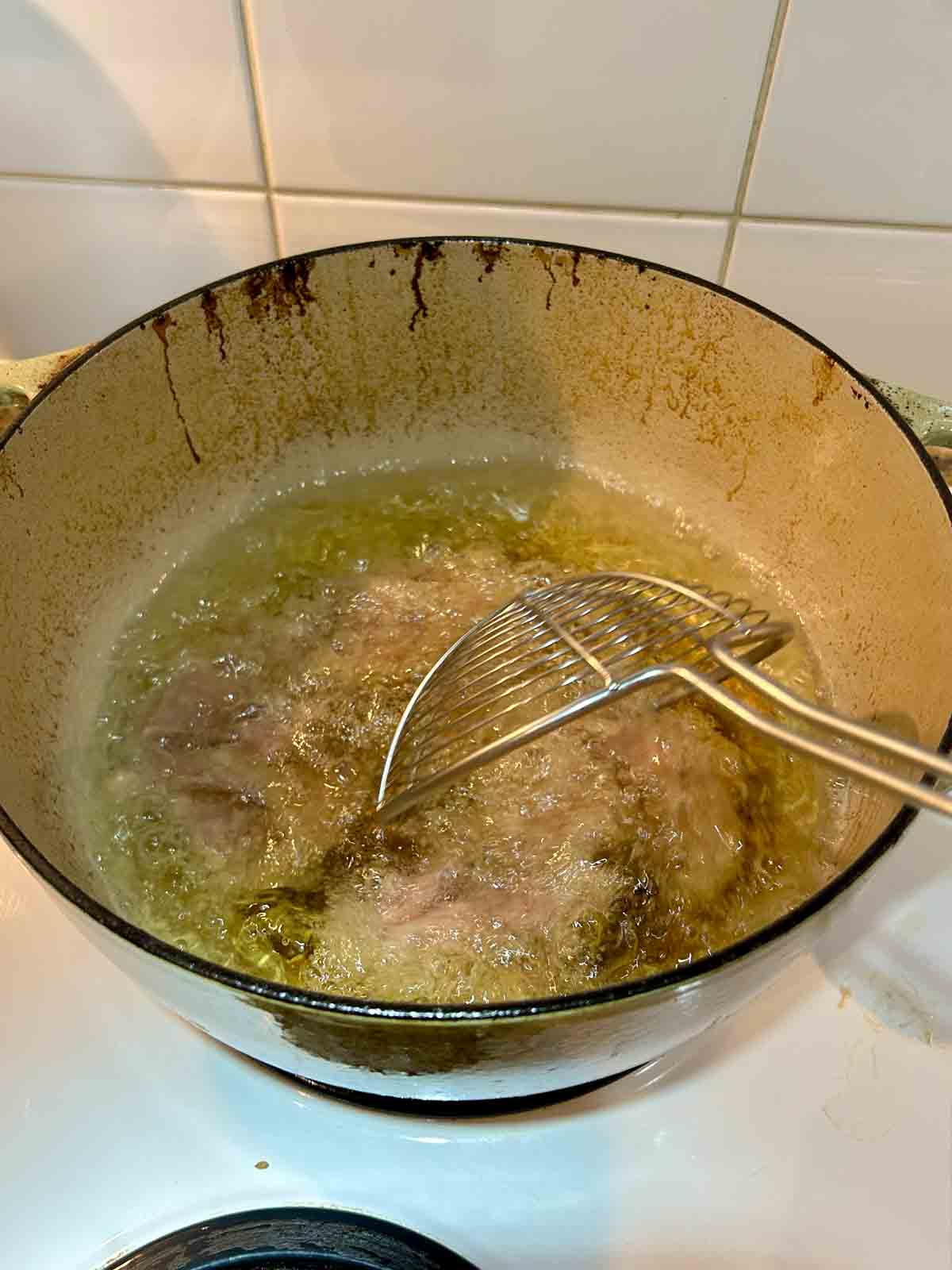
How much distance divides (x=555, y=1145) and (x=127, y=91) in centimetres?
58

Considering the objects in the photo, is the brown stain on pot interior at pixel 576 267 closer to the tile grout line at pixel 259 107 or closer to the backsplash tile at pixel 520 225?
the backsplash tile at pixel 520 225

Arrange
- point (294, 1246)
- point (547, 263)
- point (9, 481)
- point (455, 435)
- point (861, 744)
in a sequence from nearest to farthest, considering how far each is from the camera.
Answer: point (861, 744)
point (294, 1246)
point (9, 481)
point (547, 263)
point (455, 435)

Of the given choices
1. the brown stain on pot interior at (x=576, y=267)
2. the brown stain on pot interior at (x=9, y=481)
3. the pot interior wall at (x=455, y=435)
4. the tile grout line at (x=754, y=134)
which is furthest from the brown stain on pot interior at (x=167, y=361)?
the tile grout line at (x=754, y=134)

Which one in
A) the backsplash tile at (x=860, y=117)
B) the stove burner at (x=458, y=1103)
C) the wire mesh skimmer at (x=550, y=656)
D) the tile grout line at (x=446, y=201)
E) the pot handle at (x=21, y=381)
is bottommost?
the stove burner at (x=458, y=1103)

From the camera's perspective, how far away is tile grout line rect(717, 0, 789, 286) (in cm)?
52

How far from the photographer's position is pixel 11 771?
435 mm

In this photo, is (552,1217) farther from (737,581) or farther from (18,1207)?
(737,581)

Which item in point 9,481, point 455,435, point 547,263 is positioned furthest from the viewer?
point 455,435

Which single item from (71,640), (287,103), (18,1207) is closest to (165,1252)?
(18,1207)

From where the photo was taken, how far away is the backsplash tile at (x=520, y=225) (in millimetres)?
613

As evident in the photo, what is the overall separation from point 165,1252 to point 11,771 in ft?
Result: 0.64

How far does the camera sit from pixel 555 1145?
404mm

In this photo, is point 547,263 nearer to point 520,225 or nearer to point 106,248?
point 520,225

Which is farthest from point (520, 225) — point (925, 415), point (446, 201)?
point (925, 415)
